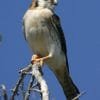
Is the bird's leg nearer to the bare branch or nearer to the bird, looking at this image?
the bird

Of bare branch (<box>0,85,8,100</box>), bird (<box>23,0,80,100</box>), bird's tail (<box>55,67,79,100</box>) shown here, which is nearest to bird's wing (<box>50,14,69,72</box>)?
bird (<box>23,0,80,100</box>)

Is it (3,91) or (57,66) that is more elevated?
(3,91)

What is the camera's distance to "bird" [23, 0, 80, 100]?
7.71m

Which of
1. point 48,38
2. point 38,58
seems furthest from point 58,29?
point 38,58

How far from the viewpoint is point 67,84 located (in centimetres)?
793

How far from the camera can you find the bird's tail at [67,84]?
7.52 metres

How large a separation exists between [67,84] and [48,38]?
0.81 metres

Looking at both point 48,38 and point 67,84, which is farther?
point 67,84

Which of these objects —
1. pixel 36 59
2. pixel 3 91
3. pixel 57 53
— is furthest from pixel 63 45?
pixel 3 91

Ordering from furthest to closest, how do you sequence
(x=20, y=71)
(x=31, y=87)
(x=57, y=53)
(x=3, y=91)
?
(x=57, y=53), (x=20, y=71), (x=31, y=87), (x=3, y=91)

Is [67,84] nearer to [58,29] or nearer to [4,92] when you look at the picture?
[58,29]

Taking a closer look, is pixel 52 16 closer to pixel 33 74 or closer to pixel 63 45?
pixel 63 45

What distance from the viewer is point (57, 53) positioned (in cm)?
797

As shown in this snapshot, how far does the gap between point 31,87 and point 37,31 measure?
7.65 ft
